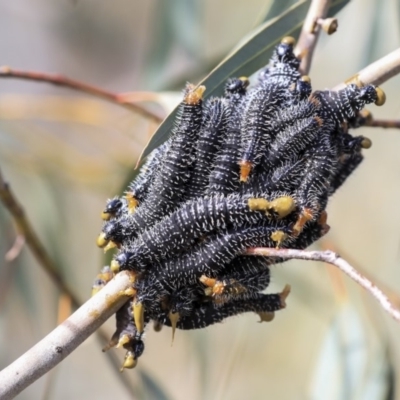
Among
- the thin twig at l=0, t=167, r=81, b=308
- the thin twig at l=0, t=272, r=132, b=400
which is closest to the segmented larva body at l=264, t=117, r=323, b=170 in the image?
the thin twig at l=0, t=272, r=132, b=400

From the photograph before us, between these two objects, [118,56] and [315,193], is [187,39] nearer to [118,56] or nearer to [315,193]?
[315,193]

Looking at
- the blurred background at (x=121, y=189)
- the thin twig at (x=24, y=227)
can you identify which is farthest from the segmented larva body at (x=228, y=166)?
the thin twig at (x=24, y=227)

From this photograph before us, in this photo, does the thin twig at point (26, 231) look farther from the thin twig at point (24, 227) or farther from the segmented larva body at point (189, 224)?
the segmented larva body at point (189, 224)

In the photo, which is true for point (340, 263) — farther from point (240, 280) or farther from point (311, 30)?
point (311, 30)

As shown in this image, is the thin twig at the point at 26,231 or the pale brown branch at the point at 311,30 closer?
the pale brown branch at the point at 311,30

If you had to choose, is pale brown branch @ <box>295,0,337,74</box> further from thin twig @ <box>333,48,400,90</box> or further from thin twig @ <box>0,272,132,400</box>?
thin twig @ <box>0,272,132,400</box>

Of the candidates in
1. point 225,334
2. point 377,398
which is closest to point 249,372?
point 225,334
